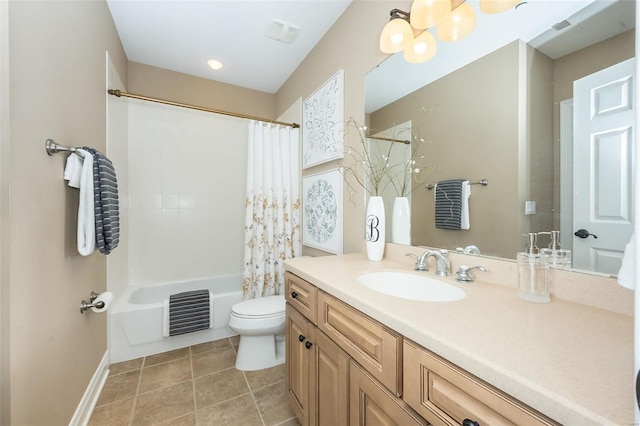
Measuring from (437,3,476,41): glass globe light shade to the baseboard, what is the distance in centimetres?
250

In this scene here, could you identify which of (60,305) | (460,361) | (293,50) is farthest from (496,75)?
(60,305)

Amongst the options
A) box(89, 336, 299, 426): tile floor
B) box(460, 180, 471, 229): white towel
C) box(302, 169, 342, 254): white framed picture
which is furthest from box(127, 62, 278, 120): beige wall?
box(460, 180, 471, 229): white towel

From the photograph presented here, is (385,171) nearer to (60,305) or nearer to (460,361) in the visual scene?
(460,361)

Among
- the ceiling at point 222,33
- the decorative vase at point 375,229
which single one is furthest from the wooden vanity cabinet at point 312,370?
the ceiling at point 222,33

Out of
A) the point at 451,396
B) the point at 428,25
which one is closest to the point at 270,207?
the point at 428,25

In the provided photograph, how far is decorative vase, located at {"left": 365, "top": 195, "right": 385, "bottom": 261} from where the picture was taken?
55.4 inches

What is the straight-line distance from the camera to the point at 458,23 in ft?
3.64

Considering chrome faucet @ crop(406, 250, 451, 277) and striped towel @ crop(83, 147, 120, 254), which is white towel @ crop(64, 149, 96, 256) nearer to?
striped towel @ crop(83, 147, 120, 254)

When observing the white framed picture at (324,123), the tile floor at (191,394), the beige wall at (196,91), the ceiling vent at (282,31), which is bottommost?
the tile floor at (191,394)

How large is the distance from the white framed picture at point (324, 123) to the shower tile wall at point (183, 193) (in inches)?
39.2

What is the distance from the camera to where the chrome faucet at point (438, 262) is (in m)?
1.10

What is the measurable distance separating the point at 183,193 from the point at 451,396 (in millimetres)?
2751

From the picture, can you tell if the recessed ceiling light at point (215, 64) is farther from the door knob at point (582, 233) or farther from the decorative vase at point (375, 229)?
the door knob at point (582, 233)

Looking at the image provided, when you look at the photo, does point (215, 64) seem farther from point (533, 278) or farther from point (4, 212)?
point (533, 278)
